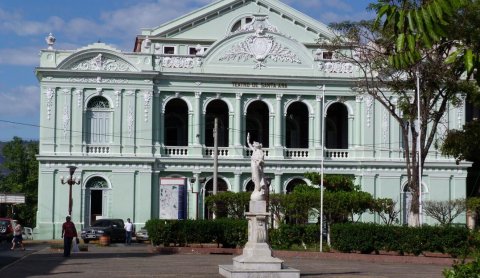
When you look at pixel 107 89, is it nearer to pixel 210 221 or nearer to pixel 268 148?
pixel 268 148

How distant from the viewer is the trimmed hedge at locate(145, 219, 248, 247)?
127 ft

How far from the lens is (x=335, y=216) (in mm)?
40656

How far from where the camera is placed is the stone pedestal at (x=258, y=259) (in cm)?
2298

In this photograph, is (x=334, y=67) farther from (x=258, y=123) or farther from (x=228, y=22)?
(x=228, y=22)

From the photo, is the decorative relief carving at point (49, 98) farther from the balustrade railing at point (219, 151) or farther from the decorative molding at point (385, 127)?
the decorative molding at point (385, 127)

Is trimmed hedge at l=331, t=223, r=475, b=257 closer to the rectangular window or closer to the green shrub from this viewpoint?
the green shrub

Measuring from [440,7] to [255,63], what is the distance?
4952 centimetres

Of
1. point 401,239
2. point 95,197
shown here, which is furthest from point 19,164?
point 401,239

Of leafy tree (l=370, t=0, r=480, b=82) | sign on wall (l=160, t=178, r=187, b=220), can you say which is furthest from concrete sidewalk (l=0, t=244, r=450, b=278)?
leafy tree (l=370, t=0, r=480, b=82)

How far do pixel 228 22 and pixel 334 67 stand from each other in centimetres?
758

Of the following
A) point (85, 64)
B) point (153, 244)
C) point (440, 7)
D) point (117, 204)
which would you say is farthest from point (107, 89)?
point (440, 7)

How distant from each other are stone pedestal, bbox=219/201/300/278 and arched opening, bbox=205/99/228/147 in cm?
3324

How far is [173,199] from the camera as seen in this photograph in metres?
45.7

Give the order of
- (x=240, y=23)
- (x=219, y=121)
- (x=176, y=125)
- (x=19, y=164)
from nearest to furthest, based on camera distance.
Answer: (x=219, y=121), (x=240, y=23), (x=176, y=125), (x=19, y=164)
